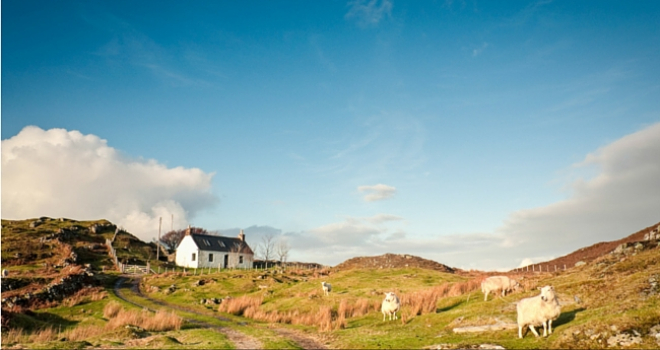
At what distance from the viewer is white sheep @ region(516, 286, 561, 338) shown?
18.1 meters

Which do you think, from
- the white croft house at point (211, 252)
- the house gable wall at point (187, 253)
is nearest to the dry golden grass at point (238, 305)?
the white croft house at point (211, 252)

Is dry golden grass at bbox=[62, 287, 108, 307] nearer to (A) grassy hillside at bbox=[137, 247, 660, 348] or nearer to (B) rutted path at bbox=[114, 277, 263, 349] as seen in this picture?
(B) rutted path at bbox=[114, 277, 263, 349]

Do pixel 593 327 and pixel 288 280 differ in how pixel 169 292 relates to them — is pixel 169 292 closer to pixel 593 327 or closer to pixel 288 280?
pixel 288 280

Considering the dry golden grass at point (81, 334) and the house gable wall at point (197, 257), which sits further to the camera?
the house gable wall at point (197, 257)

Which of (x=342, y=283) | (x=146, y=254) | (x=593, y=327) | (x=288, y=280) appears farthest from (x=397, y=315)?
(x=146, y=254)

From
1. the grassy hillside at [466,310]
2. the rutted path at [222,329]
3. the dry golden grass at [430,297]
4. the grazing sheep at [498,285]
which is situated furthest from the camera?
the dry golden grass at [430,297]

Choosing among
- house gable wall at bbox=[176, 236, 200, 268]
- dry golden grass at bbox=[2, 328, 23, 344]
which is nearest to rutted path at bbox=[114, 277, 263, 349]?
dry golden grass at bbox=[2, 328, 23, 344]

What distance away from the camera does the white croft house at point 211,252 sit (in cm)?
9738

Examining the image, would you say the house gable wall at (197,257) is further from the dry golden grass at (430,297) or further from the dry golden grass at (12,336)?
the dry golden grass at (430,297)

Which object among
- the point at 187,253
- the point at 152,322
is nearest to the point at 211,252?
the point at 187,253

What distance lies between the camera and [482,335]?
66.9ft

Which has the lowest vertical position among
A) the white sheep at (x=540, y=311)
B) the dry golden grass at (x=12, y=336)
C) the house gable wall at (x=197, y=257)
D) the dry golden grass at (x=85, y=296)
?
the dry golden grass at (x=12, y=336)

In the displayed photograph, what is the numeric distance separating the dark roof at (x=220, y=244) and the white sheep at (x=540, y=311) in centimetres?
8755

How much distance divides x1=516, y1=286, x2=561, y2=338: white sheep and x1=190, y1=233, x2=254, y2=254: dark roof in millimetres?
87545
